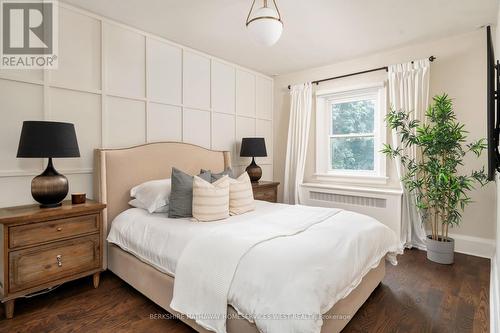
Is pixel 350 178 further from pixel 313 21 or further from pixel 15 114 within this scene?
pixel 15 114

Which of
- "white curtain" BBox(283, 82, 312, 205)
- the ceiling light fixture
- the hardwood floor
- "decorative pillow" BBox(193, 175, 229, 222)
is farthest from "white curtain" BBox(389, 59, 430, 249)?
"decorative pillow" BBox(193, 175, 229, 222)

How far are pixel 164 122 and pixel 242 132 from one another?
1.38 meters

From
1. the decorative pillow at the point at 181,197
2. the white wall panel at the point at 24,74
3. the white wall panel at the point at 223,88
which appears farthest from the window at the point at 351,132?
the white wall panel at the point at 24,74

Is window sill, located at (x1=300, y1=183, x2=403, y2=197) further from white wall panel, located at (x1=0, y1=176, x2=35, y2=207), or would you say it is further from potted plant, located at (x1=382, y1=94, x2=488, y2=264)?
white wall panel, located at (x1=0, y1=176, x2=35, y2=207)

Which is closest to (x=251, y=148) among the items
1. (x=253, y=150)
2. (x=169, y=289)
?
(x=253, y=150)

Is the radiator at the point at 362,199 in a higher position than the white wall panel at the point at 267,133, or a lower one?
lower

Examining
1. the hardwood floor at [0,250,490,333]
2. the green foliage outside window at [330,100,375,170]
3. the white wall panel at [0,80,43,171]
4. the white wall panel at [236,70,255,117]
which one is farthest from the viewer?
the white wall panel at [236,70,255,117]

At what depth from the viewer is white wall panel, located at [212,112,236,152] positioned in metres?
3.79

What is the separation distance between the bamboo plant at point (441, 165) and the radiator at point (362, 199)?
0.94 feet

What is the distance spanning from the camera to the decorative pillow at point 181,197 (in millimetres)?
2303

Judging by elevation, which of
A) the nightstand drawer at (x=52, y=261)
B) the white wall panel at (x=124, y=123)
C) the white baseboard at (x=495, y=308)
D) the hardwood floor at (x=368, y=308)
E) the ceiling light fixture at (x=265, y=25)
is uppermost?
the ceiling light fixture at (x=265, y=25)

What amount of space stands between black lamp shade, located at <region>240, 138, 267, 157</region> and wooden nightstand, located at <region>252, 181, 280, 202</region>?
44 cm

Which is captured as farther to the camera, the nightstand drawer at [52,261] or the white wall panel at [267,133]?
the white wall panel at [267,133]

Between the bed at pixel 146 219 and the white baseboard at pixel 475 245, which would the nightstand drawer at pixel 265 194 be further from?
the white baseboard at pixel 475 245
